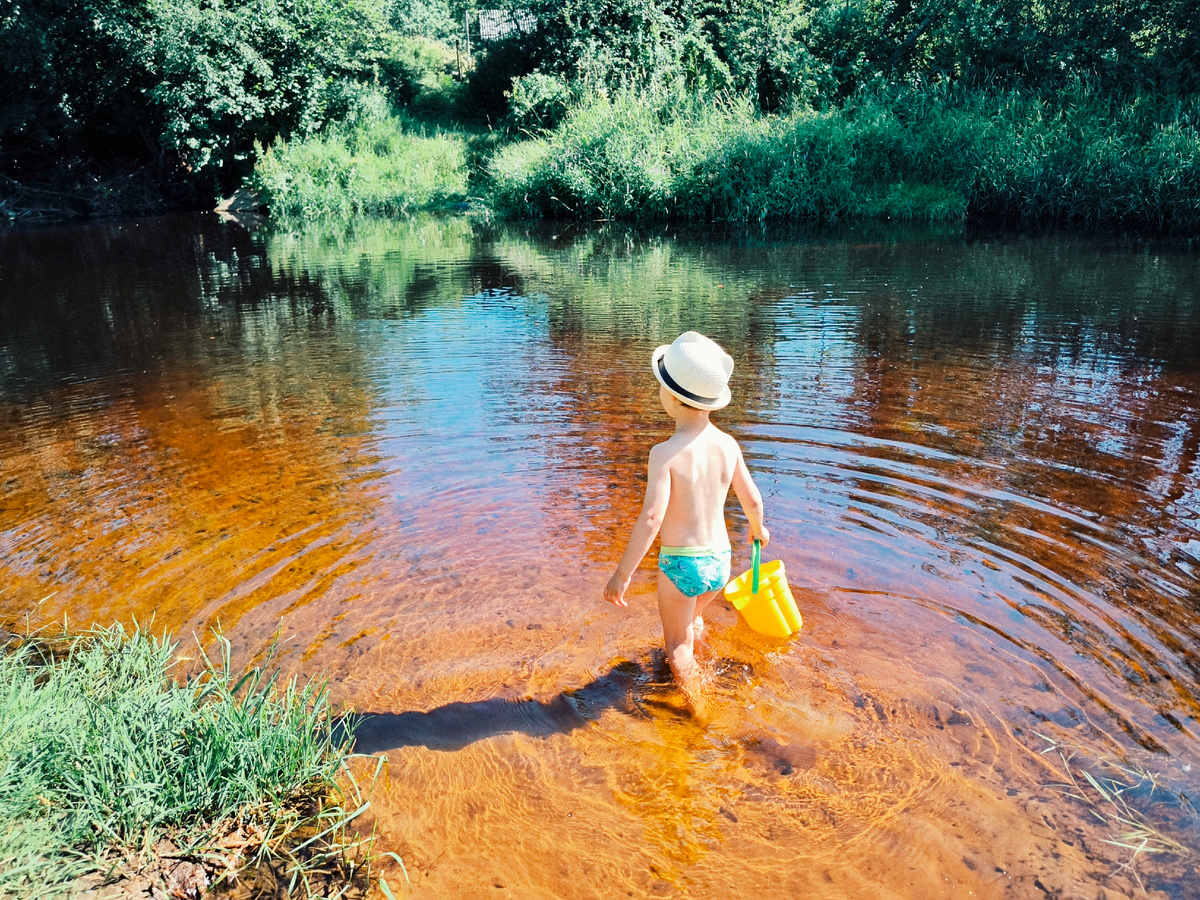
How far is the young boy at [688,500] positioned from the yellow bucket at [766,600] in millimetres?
183

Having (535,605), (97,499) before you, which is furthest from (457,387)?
(535,605)

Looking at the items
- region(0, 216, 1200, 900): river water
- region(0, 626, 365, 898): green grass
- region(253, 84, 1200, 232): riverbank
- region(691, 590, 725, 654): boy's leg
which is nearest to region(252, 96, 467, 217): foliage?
region(253, 84, 1200, 232): riverbank

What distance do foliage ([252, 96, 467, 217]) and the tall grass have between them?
4689 mm

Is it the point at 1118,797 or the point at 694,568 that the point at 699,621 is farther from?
the point at 1118,797

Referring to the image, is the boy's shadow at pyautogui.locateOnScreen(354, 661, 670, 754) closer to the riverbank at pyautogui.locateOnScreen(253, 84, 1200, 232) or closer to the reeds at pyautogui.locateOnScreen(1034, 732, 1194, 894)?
the reeds at pyautogui.locateOnScreen(1034, 732, 1194, 894)

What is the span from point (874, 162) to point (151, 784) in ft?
67.8

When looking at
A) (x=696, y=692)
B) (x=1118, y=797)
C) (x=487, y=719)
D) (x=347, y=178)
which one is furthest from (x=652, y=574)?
→ (x=347, y=178)

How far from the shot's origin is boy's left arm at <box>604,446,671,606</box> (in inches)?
127

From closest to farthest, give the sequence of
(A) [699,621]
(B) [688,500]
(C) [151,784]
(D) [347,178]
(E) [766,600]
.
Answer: (C) [151,784] → (B) [688,500] → (E) [766,600] → (A) [699,621] → (D) [347,178]

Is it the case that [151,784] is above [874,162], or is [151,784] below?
below

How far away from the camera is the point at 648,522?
3221 millimetres

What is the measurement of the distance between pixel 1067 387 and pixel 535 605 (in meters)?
5.24

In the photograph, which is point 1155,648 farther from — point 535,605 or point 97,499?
point 97,499

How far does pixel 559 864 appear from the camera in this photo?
2.70 m
